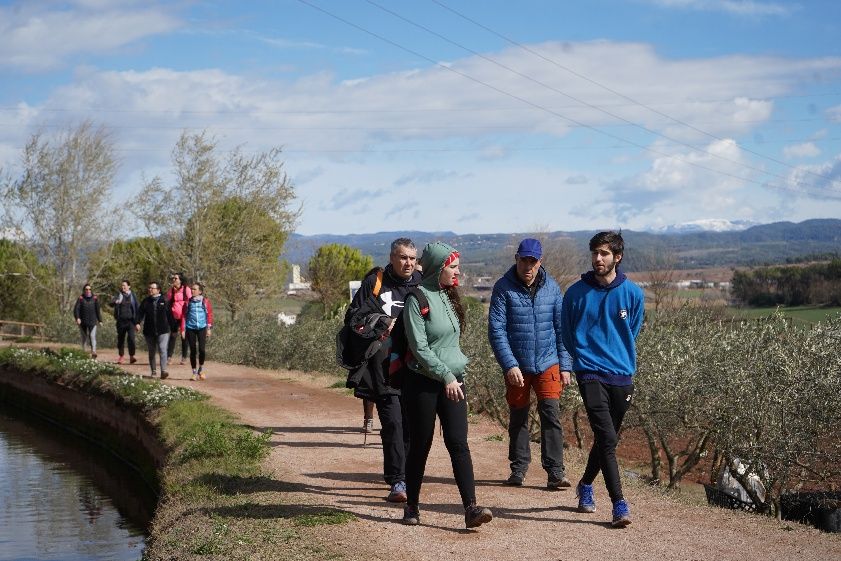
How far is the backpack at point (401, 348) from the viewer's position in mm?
7477

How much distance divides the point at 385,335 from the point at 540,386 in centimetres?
135

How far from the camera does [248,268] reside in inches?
1737

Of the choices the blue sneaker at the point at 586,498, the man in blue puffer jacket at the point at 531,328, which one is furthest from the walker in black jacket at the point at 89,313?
the blue sneaker at the point at 586,498

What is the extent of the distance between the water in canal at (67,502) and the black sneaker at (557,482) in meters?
5.07

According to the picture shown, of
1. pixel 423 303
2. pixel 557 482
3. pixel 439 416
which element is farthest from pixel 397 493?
pixel 423 303

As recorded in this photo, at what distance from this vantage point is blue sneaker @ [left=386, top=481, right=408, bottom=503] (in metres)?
8.85

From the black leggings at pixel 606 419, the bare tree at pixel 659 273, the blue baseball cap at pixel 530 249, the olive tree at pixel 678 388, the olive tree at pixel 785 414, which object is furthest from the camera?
the bare tree at pixel 659 273

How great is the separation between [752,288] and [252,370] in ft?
142

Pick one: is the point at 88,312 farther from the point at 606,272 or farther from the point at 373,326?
the point at 606,272

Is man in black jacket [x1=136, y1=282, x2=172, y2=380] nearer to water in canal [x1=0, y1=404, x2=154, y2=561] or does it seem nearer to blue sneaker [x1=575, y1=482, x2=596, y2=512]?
water in canal [x1=0, y1=404, x2=154, y2=561]

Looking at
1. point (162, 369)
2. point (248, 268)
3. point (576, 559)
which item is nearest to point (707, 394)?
point (576, 559)

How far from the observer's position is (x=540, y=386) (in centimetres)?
904

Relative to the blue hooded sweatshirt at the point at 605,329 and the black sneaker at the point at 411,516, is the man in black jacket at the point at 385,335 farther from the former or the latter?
the blue hooded sweatshirt at the point at 605,329

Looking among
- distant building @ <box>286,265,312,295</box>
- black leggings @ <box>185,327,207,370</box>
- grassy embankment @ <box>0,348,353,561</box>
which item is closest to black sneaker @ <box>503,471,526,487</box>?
grassy embankment @ <box>0,348,353,561</box>
